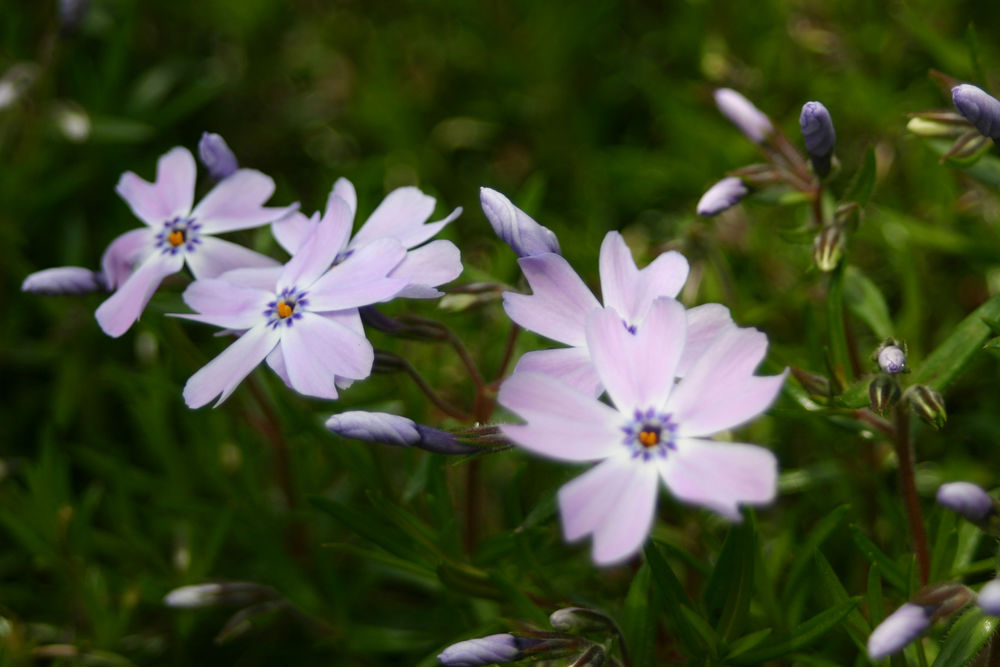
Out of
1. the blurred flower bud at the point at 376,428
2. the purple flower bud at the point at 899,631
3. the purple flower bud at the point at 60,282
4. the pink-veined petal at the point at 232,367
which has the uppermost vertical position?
the purple flower bud at the point at 60,282

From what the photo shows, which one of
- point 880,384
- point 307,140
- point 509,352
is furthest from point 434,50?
point 880,384

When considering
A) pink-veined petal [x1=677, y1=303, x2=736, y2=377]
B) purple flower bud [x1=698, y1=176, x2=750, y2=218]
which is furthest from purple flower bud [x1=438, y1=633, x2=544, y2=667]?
purple flower bud [x1=698, y1=176, x2=750, y2=218]

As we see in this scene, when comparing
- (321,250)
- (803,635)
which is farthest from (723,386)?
(321,250)

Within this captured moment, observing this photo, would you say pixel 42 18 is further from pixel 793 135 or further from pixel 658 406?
pixel 658 406

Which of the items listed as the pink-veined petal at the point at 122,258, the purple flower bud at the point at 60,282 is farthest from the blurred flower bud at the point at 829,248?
the purple flower bud at the point at 60,282

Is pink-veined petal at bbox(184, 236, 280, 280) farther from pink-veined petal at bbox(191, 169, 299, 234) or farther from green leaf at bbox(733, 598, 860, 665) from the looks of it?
green leaf at bbox(733, 598, 860, 665)

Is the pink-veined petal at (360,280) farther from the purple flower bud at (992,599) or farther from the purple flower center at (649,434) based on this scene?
the purple flower bud at (992,599)
